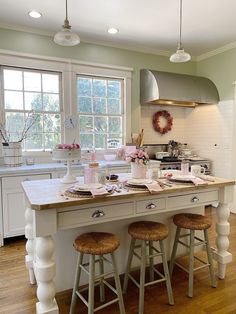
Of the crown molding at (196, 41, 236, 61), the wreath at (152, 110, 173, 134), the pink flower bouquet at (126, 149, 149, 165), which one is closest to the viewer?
the pink flower bouquet at (126, 149, 149, 165)

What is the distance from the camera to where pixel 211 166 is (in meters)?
Result: 4.58

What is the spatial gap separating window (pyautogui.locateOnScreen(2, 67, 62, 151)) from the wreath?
69.5 inches

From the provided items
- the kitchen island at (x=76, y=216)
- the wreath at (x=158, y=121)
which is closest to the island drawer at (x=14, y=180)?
the kitchen island at (x=76, y=216)

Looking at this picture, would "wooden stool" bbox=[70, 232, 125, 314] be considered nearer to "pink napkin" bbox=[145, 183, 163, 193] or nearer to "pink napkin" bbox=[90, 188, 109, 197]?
"pink napkin" bbox=[90, 188, 109, 197]

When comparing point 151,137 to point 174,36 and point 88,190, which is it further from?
point 88,190

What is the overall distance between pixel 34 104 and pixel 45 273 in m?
2.71

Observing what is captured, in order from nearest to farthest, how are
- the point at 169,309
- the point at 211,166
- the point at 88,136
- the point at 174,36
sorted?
the point at 169,309
the point at 174,36
the point at 88,136
the point at 211,166

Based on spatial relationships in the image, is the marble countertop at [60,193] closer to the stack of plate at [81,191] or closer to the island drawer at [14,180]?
the stack of plate at [81,191]

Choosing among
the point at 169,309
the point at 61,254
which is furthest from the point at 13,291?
the point at 169,309

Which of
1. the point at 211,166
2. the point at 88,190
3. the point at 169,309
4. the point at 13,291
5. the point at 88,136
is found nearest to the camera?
the point at 88,190

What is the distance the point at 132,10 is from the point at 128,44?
1.08 meters

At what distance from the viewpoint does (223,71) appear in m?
4.32

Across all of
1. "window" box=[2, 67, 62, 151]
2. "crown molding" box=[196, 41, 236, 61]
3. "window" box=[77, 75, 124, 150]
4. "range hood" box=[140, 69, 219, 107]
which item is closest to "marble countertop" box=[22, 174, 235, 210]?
"window" box=[2, 67, 62, 151]

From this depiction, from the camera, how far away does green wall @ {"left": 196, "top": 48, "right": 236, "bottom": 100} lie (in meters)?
4.16
